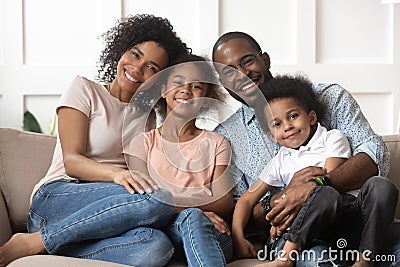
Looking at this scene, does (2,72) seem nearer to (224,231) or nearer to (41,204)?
(41,204)

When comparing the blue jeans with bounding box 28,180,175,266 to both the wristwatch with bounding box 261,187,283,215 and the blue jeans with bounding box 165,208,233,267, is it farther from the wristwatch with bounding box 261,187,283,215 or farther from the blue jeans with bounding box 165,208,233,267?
the wristwatch with bounding box 261,187,283,215

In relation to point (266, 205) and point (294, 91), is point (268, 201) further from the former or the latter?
point (294, 91)

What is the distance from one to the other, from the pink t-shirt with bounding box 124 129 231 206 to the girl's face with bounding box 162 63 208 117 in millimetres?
93

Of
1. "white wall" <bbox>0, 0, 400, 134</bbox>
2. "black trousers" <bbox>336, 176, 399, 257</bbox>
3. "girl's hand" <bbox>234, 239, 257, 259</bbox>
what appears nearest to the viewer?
"black trousers" <bbox>336, 176, 399, 257</bbox>

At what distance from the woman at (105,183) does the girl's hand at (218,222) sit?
0.45ft

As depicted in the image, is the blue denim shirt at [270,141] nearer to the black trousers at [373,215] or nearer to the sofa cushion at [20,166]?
the black trousers at [373,215]

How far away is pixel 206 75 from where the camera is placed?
206 cm

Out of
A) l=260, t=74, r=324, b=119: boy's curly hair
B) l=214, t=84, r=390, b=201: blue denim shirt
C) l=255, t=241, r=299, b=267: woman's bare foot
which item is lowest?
l=255, t=241, r=299, b=267: woman's bare foot

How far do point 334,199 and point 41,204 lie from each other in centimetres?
83

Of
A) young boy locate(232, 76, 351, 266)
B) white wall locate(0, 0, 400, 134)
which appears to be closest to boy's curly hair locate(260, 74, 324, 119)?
young boy locate(232, 76, 351, 266)

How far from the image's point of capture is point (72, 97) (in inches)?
80.2

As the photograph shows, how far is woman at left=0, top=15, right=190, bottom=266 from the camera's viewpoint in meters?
1.74

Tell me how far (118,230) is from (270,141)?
0.59 m

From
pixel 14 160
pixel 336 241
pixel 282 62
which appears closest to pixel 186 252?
pixel 336 241
